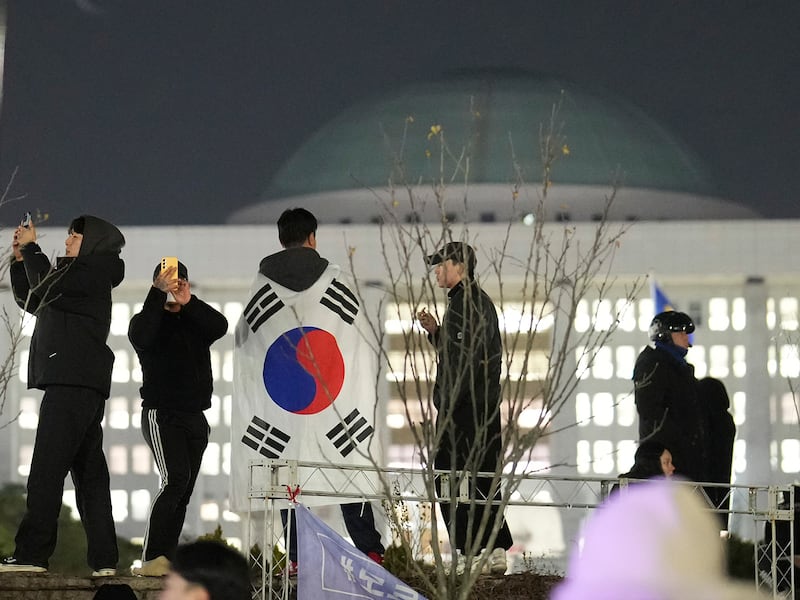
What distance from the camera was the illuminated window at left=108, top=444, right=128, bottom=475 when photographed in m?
43.8

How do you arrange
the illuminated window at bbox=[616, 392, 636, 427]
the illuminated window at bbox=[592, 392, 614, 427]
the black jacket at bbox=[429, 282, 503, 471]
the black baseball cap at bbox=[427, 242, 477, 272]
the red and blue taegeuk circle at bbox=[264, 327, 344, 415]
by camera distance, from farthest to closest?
the illuminated window at bbox=[616, 392, 636, 427] → the illuminated window at bbox=[592, 392, 614, 427] → the red and blue taegeuk circle at bbox=[264, 327, 344, 415] → the black baseball cap at bbox=[427, 242, 477, 272] → the black jacket at bbox=[429, 282, 503, 471]

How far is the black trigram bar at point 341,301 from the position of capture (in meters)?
Answer: 7.83

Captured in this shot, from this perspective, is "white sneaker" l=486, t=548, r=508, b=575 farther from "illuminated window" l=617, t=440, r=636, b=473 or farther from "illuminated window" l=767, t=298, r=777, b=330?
"illuminated window" l=767, t=298, r=777, b=330

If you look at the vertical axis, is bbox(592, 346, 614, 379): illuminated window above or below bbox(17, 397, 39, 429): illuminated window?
above

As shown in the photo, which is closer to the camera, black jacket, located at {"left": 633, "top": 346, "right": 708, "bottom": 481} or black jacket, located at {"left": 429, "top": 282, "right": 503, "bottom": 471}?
black jacket, located at {"left": 429, "top": 282, "right": 503, "bottom": 471}

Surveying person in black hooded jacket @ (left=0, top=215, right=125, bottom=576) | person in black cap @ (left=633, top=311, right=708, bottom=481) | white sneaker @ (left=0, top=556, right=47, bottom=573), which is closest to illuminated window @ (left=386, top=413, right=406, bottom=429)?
person in black cap @ (left=633, top=311, right=708, bottom=481)

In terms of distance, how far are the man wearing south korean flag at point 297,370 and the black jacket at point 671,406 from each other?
1573mm

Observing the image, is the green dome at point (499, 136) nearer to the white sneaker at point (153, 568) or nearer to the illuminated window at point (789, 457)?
the illuminated window at point (789, 457)

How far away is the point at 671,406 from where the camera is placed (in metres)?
8.30

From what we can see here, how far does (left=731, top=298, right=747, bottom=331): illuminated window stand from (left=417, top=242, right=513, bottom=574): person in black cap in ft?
121

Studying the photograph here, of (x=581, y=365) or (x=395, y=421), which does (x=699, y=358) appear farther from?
(x=395, y=421)

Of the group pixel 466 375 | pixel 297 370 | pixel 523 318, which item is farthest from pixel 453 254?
pixel 523 318

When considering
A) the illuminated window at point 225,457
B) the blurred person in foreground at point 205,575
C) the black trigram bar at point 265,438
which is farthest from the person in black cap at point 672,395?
the illuminated window at point 225,457

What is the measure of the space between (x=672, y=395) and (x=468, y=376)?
142cm
